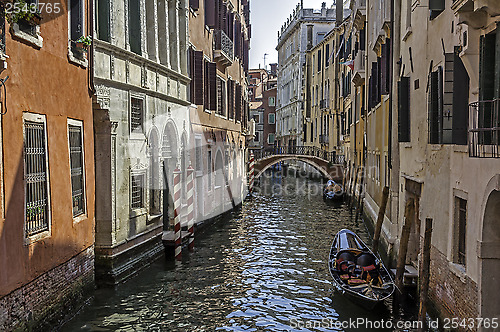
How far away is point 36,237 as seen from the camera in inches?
287

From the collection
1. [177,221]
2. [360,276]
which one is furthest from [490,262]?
[177,221]

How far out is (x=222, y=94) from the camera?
20.8m

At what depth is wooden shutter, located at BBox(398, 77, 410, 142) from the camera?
10.9m

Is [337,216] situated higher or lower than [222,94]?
lower

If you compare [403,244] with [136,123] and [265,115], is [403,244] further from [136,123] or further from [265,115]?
[265,115]

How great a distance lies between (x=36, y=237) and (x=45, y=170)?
0.95m

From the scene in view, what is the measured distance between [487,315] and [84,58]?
681cm

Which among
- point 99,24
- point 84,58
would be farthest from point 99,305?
point 99,24

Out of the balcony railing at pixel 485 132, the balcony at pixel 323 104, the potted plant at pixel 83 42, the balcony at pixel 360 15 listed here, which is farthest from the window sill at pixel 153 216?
the balcony at pixel 323 104

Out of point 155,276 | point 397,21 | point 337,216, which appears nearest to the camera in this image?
point 155,276

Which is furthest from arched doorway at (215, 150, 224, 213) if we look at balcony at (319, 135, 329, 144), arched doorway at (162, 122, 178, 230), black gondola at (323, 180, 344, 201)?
balcony at (319, 135, 329, 144)

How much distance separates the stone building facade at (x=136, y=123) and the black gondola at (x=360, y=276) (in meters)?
3.91

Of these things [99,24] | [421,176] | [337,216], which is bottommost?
[337,216]

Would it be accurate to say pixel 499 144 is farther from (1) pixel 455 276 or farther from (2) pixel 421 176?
(2) pixel 421 176
